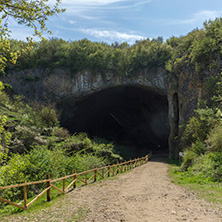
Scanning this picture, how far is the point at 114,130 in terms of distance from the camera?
2026 inches

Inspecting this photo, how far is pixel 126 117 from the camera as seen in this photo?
1875 inches

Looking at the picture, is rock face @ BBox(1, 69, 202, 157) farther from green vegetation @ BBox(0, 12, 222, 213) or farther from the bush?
the bush

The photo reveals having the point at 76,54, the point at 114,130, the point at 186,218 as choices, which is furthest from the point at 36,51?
the point at 186,218

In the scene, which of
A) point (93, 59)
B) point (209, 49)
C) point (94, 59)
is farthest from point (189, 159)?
point (93, 59)

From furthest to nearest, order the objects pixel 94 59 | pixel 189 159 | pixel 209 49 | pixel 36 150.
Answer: pixel 94 59, pixel 209 49, pixel 189 159, pixel 36 150

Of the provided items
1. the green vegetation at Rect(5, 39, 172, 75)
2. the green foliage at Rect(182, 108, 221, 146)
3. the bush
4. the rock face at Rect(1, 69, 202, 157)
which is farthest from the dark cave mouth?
the bush

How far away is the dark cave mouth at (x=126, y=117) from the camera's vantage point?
39781 mm

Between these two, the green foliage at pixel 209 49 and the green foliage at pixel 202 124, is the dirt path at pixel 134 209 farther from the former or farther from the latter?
the green foliage at pixel 209 49

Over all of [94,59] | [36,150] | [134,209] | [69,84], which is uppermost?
[94,59]

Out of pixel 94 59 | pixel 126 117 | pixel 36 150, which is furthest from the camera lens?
pixel 126 117

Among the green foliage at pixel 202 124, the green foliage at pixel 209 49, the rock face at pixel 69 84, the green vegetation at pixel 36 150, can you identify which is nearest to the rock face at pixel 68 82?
the rock face at pixel 69 84

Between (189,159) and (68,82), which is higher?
(68,82)

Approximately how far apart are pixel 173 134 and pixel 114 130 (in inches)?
885

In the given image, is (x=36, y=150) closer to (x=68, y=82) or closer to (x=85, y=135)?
(x=85, y=135)
